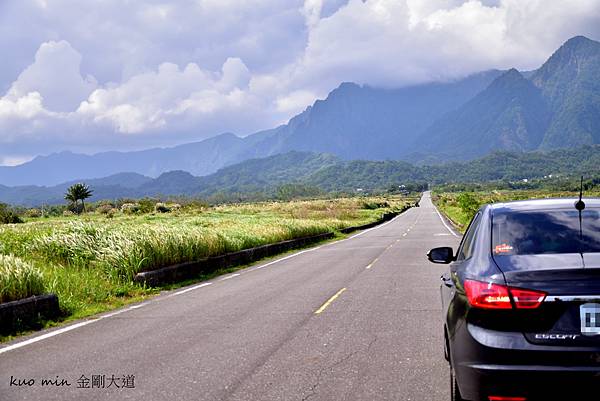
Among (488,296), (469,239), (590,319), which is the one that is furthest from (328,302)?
(590,319)

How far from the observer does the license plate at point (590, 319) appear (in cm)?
357

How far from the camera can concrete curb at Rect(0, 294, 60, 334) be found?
8.61m

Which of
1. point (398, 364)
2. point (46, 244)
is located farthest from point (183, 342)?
point (46, 244)

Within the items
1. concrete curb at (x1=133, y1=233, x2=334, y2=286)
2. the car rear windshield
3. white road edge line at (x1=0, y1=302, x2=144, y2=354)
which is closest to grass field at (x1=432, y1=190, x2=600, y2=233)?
the car rear windshield

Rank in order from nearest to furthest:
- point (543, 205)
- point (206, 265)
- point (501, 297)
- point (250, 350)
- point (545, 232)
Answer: point (501, 297)
point (545, 232)
point (543, 205)
point (250, 350)
point (206, 265)

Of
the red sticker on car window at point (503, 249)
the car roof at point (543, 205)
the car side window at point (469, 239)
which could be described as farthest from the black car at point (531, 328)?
the car side window at point (469, 239)

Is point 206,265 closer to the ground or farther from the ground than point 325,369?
closer to the ground

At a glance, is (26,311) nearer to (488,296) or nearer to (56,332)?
(56,332)

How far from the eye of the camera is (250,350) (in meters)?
6.96

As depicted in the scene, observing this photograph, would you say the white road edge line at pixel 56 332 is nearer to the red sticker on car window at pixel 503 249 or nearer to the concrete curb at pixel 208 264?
the concrete curb at pixel 208 264

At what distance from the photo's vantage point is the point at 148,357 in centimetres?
673

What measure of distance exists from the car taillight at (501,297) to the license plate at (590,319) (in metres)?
0.26

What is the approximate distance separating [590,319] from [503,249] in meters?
0.87

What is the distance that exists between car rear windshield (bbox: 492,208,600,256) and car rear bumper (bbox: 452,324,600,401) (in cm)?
80
